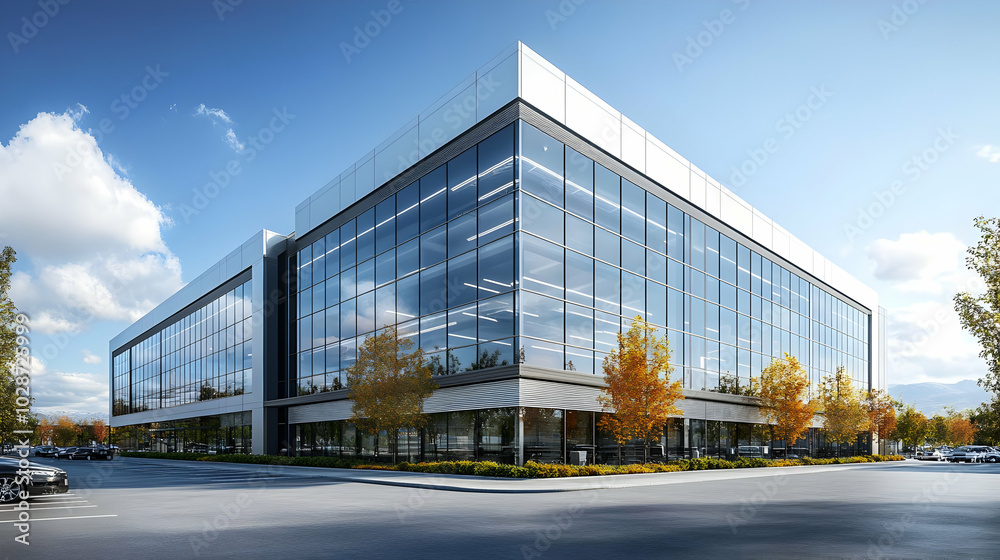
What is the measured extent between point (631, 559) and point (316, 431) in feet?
121

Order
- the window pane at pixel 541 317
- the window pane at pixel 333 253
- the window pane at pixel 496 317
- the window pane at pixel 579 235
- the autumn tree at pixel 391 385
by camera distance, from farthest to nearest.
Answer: the window pane at pixel 333 253, the autumn tree at pixel 391 385, the window pane at pixel 579 235, the window pane at pixel 496 317, the window pane at pixel 541 317

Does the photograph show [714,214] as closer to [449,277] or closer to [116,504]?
[449,277]

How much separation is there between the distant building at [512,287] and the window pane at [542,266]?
110mm

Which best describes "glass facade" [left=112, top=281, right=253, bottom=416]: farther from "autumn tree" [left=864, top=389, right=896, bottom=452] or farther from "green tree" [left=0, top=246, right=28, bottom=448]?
"autumn tree" [left=864, top=389, right=896, bottom=452]

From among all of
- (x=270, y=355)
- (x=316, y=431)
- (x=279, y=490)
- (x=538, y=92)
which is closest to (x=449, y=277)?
(x=538, y=92)

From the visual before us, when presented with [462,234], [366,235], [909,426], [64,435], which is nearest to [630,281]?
[462,234]

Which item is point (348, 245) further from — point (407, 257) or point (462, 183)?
point (462, 183)

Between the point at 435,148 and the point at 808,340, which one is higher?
the point at 435,148

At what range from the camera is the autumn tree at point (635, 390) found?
30.5 m

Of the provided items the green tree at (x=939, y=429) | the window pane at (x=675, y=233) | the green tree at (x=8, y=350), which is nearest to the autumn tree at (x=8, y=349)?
the green tree at (x=8, y=350)

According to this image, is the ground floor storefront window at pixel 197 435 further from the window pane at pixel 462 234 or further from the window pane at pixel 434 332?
the window pane at pixel 462 234

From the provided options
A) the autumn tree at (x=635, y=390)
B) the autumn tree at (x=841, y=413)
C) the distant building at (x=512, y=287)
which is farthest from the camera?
the autumn tree at (x=841, y=413)

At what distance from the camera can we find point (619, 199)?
115ft

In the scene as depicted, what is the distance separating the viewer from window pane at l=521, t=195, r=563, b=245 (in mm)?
29203
